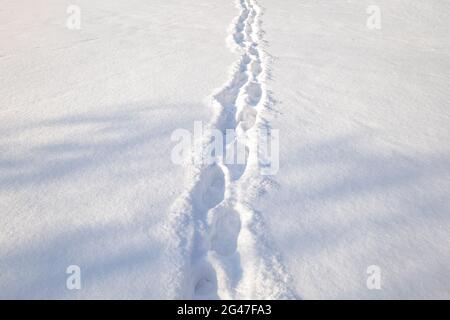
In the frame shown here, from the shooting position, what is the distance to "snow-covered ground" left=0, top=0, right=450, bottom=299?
1.18 meters

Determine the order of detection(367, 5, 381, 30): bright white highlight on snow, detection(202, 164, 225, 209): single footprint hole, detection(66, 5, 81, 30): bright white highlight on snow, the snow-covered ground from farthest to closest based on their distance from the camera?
detection(367, 5, 381, 30): bright white highlight on snow
detection(66, 5, 81, 30): bright white highlight on snow
detection(202, 164, 225, 209): single footprint hole
the snow-covered ground

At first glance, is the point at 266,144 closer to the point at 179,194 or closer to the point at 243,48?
the point at 179,194

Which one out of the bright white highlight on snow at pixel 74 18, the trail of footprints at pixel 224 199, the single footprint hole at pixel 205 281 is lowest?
the single footprint hole at pixel 205 281

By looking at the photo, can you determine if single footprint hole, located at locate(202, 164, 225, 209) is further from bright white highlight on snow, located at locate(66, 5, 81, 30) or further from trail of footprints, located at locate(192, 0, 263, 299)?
bright white highlight on snow, located at locate(66, 5, 81, 30)

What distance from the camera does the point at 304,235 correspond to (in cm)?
134

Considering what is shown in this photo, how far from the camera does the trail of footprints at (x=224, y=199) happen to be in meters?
1.23

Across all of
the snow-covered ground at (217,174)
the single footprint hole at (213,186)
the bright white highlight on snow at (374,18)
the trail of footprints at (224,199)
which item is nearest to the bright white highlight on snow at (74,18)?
the snow-covered ground at (217,174)

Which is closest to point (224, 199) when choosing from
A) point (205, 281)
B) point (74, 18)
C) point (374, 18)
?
point (205, 281)

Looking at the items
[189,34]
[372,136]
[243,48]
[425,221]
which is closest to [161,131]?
[372,136]

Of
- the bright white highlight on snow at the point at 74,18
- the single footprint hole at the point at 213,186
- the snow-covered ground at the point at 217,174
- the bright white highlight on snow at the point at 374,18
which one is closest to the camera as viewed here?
the snow-covered ground at the point at 217,174

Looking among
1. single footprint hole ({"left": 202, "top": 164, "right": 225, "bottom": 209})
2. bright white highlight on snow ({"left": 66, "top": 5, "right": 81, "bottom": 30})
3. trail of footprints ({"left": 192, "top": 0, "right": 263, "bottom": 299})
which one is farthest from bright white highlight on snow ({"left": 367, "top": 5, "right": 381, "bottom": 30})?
single footprint hole ({"left": 202, "top": 164, "right": 225, "bottom": 209})

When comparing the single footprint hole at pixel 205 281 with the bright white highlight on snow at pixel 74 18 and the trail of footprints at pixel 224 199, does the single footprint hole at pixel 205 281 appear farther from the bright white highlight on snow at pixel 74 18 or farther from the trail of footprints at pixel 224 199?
the bright white highlight on snow at pixel 74 18

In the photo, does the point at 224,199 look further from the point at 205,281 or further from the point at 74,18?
the point at 74,18

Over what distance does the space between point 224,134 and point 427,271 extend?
129cm
